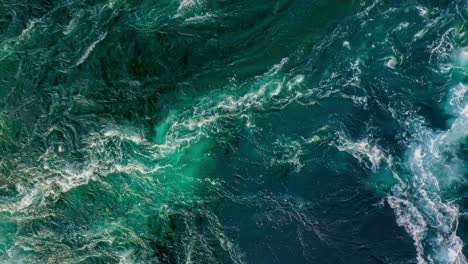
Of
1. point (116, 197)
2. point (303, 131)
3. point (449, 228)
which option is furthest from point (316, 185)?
point (116, 197)

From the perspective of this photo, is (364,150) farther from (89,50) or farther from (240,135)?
(89,50)

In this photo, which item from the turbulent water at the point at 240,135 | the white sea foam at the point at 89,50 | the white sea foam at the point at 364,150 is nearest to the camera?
the turbulent water at the point at 240,135

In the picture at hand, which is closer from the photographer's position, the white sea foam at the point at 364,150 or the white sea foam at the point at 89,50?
the white sea foam at the point at 364,150

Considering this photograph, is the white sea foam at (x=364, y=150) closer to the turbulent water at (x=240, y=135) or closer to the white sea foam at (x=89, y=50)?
the turbulent water at (x=240, y=135)

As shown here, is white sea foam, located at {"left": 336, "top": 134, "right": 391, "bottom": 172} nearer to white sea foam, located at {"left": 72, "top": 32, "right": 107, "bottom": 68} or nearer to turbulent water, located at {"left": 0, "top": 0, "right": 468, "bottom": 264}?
turbulent water, located at {"left": 0, "top": 0, "right": 468, "bottom": 264}

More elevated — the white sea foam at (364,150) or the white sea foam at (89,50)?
the white sea foam at (89,50)

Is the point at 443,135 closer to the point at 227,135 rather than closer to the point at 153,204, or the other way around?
the point at 227,135

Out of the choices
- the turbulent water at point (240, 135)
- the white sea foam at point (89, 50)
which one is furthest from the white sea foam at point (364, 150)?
the white sea foam at point (89, 50)

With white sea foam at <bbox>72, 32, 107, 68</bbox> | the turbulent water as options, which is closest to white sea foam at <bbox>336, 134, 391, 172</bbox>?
the turbulent water
